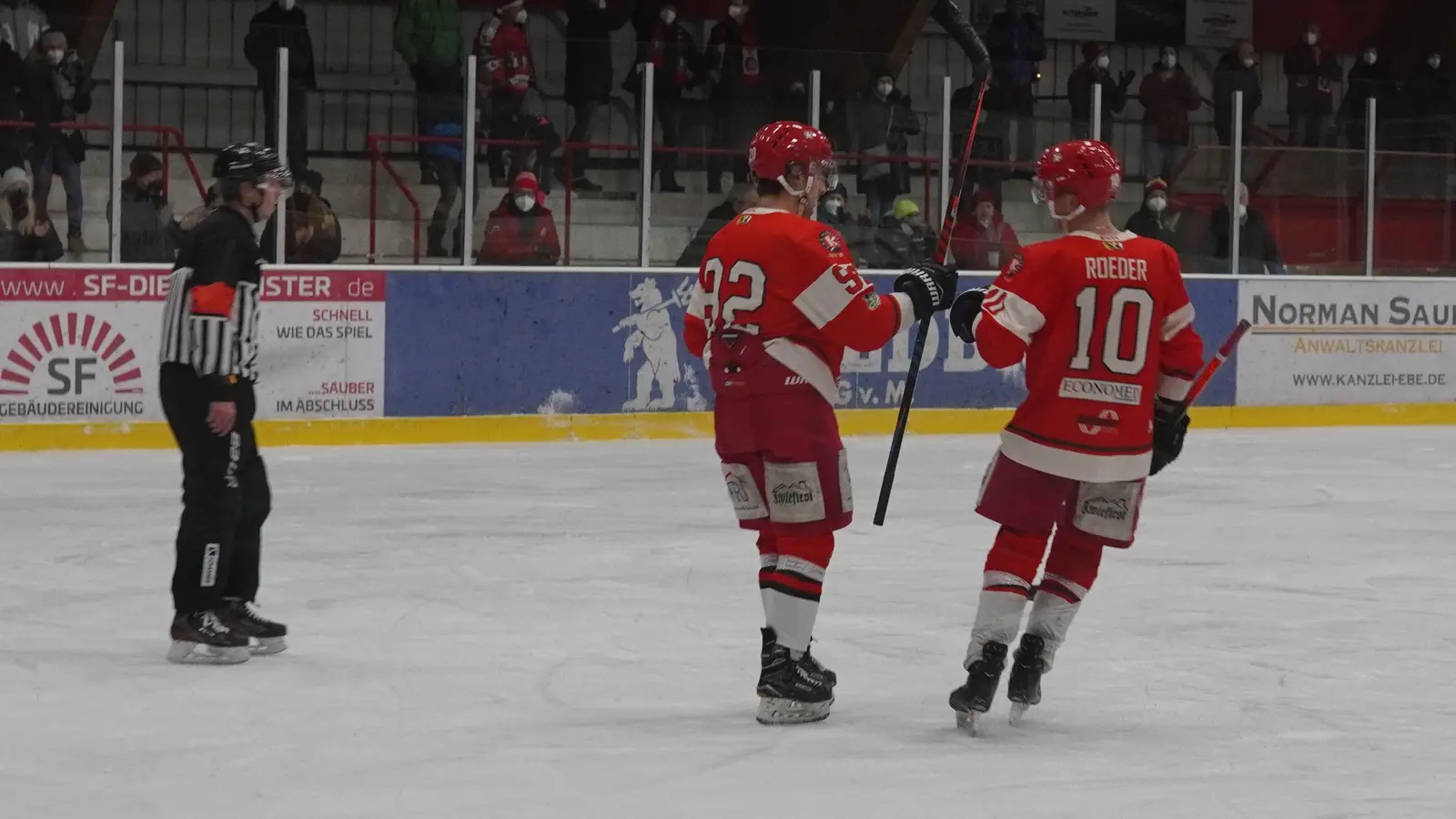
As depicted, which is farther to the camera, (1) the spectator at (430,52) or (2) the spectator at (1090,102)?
(2) the spectator at (1090,102)

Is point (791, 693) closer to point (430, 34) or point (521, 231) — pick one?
point (521, 231)

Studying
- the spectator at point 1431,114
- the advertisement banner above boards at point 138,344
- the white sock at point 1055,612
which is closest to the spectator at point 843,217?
the advertisement banner above boards at point 138,344

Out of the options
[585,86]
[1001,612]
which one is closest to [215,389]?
[1001,612]

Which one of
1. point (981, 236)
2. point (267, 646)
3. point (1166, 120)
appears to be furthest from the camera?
point (1166, 120)

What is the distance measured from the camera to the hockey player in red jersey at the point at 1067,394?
4.60m

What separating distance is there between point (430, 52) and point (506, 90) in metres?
0.71

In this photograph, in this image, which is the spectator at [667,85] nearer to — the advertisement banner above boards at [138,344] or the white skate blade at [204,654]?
the advertisement banner above boards at [138,344]

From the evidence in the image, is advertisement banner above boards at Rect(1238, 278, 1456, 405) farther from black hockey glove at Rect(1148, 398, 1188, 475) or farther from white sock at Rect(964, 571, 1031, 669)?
white sock at Rect(964, 571, 1031, 669)

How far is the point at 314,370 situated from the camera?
11422 mm

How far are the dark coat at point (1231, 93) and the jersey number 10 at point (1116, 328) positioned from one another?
388 inches

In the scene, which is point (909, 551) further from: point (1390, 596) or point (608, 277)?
point (608, 277)

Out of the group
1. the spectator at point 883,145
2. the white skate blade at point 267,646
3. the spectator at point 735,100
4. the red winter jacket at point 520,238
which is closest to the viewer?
the white skate blade at point 267,646

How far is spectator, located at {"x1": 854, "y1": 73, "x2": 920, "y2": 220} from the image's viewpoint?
13055 mm

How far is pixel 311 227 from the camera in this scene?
38.0 feet
